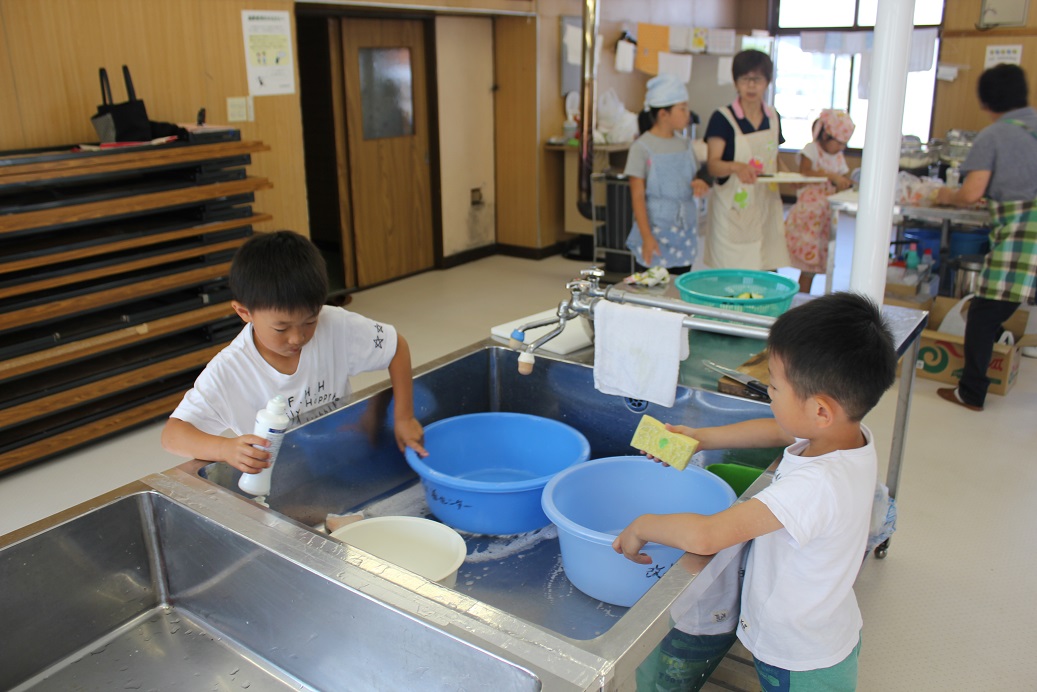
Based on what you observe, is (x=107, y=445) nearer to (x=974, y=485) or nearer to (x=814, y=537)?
(x=814, y=537)

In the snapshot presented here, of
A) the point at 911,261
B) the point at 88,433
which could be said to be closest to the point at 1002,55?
the point at 911,261

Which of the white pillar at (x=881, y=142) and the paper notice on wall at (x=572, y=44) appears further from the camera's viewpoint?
the paper notice on wall at (x=572, y=44)

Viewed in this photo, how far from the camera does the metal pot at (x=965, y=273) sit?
416cm

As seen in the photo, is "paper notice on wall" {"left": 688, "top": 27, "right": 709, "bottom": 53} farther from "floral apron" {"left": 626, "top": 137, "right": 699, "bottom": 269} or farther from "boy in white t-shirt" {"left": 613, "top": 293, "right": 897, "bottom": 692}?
"boy in white t-shirt" {"left": 613, "top": 293, "right": 897, "bottom": 692}

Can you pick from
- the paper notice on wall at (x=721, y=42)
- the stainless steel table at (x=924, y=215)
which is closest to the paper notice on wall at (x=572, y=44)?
the paper notice on wall at (x=721, y=42)

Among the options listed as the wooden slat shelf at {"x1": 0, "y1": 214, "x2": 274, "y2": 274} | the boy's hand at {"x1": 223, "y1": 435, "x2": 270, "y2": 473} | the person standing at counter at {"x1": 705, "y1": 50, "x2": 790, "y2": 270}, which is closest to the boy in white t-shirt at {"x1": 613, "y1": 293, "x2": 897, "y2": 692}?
the boy's hand at {"x1": 223, "y1": 435, "x2": 270, "y2": 473}

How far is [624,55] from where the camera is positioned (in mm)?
6918

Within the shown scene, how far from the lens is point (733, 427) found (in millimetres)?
1569

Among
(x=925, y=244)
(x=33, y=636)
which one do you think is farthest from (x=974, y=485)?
(x=33, y=636)

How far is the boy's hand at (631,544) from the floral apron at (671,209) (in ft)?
9.69

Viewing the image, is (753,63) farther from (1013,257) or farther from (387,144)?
(387,144)

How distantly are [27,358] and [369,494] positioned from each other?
6.66ft

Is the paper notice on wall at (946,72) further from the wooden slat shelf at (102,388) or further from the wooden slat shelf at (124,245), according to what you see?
the wooden slat shelf at (102,388)

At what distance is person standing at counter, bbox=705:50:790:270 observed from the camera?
13.1 ft
